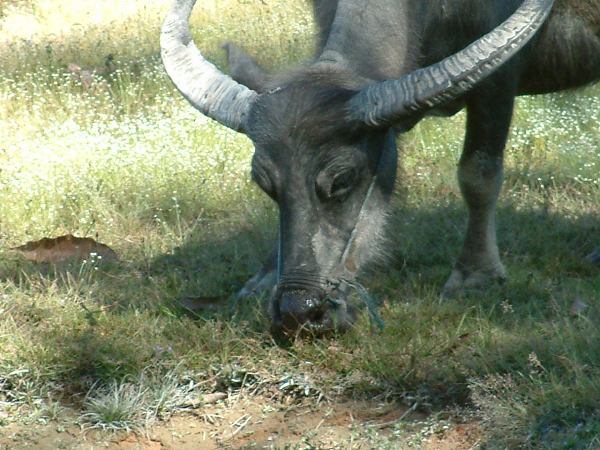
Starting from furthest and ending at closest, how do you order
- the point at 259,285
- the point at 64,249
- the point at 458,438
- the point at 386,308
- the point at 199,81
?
the point at 64,249, the point at 259,285, the point at 386,308, the point at 199,81, the point at 458,438

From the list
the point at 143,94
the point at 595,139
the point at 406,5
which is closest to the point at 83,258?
the point at 406,5

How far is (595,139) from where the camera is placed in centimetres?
756

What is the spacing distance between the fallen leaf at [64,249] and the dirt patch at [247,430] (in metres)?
1.68

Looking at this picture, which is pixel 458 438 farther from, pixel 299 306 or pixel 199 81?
pixel 199 81

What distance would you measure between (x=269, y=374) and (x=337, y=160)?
98cm

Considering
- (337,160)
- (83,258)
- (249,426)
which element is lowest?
(249,426)

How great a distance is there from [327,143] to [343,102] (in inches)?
7.2

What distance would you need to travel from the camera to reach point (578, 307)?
503cm

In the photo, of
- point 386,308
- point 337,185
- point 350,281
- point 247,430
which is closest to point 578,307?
point 386,308

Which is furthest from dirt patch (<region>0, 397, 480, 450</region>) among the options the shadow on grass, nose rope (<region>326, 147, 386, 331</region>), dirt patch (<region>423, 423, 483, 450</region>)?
nose rope (<region>326, 147, 386, 331</region>)

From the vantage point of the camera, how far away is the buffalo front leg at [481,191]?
17.9 feet

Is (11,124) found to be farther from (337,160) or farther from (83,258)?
(337,160)

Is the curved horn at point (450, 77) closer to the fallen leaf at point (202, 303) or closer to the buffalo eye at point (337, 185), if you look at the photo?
the buffalo eye at point (337, 185)

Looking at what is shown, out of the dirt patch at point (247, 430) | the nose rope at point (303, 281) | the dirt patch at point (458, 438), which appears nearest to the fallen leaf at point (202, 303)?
the dirt patch at point (247, 430)
